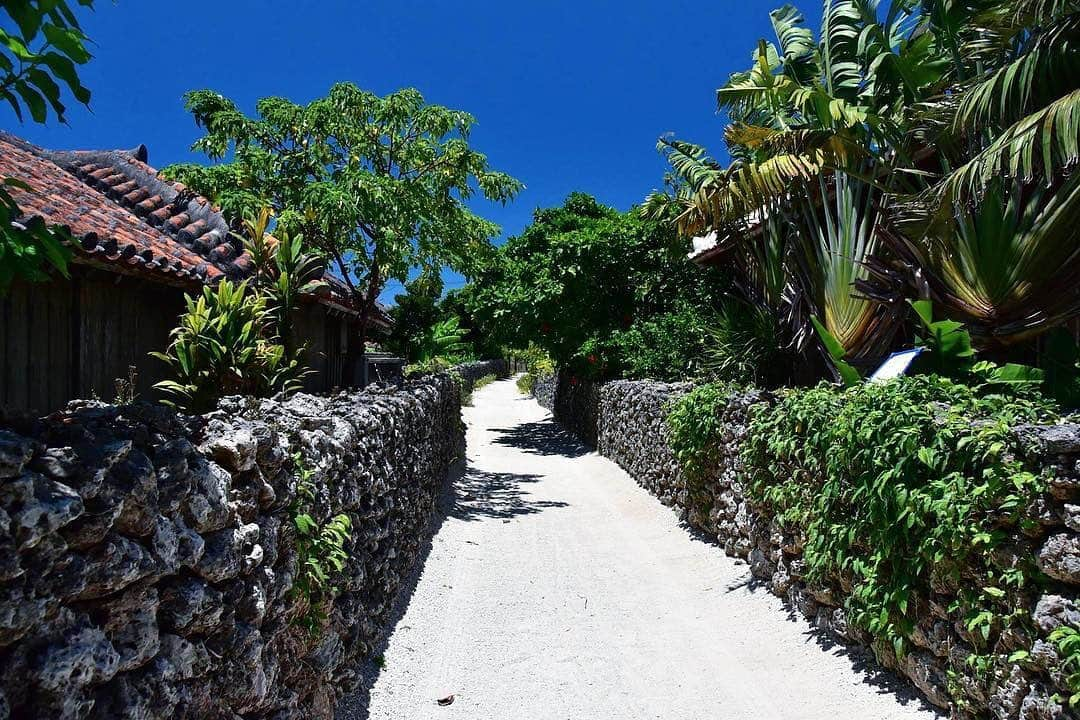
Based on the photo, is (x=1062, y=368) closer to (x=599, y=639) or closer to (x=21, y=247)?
(x=599, y=639)

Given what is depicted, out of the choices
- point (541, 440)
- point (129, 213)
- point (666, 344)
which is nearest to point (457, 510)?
point (129, 213)

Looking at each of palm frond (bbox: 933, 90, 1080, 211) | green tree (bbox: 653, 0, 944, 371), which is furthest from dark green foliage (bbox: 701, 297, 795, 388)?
palm frond (bbox: 933, 90, 1080, 211)

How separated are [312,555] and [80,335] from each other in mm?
4251

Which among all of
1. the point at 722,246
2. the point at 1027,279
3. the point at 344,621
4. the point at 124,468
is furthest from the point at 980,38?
the point at 124,468

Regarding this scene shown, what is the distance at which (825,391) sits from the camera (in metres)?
5.97

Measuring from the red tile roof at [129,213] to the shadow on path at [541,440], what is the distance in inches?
311

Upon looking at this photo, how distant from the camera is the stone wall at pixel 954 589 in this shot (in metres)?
3.29

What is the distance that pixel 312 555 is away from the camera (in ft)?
12.4

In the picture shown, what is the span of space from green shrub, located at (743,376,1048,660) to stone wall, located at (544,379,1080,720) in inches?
4.0

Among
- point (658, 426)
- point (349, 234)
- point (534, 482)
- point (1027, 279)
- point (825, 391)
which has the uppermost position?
point (349, 234)

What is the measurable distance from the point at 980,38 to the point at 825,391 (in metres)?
5.09

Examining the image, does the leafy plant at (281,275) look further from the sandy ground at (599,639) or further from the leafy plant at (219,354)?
the sandy ground at (599,639)

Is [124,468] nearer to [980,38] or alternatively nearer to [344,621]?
[344,621]

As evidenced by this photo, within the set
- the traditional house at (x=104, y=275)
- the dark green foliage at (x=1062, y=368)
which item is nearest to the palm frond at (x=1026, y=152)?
the dark green foliage at (x=1062, y=368)
